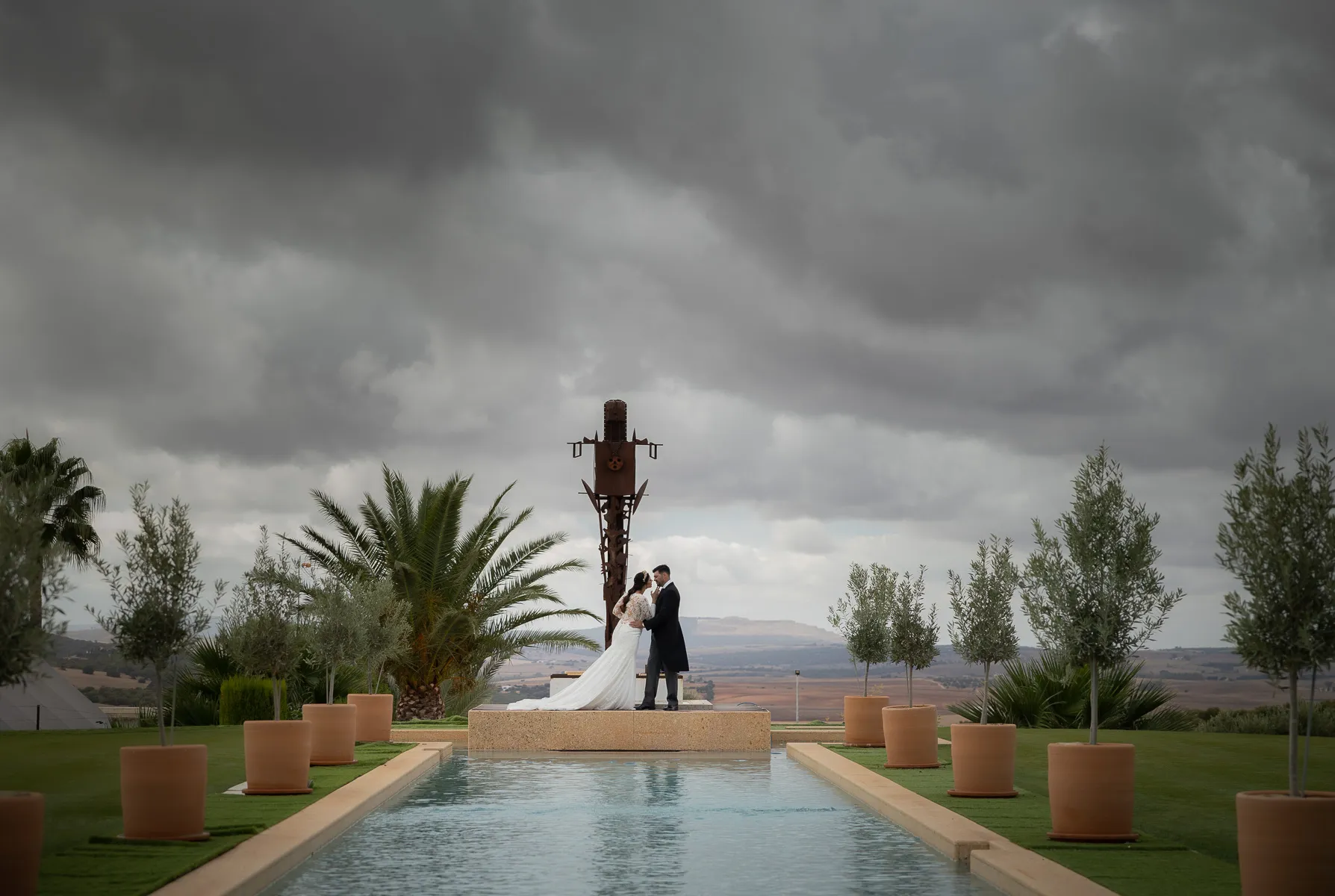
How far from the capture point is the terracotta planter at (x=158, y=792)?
10.1 meters

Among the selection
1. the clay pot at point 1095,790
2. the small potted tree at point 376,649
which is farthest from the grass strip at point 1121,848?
the small potted tree at point 376,649

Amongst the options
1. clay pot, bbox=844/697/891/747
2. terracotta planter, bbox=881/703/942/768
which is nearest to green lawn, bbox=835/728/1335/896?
terracotta planter, bbox=881/703/942/768

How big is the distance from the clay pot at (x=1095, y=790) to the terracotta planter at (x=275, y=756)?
23.7ft

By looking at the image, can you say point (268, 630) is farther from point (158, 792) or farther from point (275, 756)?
point (158, 792)

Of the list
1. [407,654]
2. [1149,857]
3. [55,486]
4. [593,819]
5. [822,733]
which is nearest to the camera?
[1149,857]

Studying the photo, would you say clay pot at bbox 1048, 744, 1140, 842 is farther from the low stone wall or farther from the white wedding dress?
the white wedding dress

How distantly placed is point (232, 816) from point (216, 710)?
16.1 m

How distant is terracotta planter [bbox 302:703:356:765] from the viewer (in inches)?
659

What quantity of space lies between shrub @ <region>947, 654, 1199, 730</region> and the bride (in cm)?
712

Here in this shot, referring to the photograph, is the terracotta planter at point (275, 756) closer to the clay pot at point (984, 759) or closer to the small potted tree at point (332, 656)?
the small potted tree at point (332, 656)

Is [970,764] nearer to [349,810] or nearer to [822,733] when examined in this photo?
[349,810]

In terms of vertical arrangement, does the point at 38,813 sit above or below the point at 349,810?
above

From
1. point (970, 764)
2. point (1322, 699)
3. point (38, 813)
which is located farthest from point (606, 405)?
point (38, 813)

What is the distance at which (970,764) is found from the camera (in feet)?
43.8
